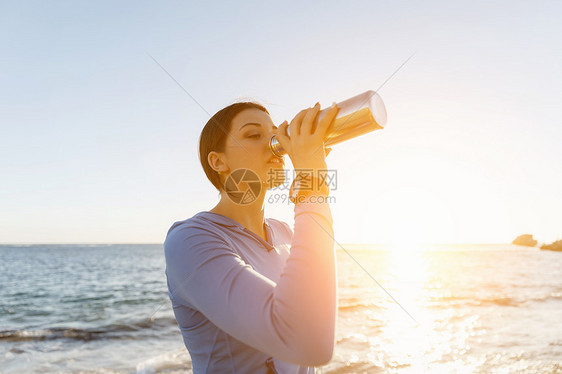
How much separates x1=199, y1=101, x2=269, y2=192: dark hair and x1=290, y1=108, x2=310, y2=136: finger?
572mm

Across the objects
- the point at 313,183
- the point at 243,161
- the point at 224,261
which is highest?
the point at 243,161

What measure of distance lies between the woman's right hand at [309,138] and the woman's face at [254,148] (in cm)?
35

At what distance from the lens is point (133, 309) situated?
1231 cm

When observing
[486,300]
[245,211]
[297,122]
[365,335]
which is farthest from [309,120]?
[486,300]

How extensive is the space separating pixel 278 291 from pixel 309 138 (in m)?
0.50

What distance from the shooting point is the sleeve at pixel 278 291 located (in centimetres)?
100

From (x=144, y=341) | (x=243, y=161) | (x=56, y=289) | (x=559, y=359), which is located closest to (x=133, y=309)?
(x=144, y=341)

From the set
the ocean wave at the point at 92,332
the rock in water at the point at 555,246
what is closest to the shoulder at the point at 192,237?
the ocean wave at the point at 92,332

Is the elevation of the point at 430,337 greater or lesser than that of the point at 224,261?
lesser

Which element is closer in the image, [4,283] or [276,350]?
[276,350]

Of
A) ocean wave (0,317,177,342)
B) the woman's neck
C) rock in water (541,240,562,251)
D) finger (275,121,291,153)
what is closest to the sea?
ocean wave (0,317,177,342)

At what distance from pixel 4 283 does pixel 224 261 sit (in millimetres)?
26535

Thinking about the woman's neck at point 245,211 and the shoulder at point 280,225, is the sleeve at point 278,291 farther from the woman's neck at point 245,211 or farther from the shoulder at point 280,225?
the shoulder at point 280,225

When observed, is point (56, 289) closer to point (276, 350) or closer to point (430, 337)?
point (430, 337)
